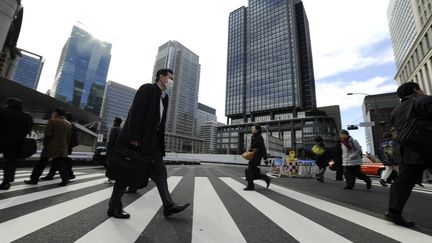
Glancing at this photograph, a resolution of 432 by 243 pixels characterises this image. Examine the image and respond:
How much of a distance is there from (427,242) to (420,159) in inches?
38.3

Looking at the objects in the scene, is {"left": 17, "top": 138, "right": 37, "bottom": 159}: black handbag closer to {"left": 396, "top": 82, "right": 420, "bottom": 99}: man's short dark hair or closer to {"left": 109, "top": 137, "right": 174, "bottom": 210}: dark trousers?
{"left": 109, "top": 137, "right": 174, "bottom": 210}: dark trousers

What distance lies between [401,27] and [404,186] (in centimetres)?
8579

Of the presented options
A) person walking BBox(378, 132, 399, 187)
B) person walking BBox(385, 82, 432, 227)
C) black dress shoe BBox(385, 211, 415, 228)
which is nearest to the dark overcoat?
person walking BBox(385, 82, 432, 227)

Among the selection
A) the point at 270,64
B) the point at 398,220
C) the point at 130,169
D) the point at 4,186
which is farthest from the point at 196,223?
the point at 270,64

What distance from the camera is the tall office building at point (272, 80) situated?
3487 inches

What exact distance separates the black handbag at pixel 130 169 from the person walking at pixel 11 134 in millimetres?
2917

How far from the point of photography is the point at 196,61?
151 meters

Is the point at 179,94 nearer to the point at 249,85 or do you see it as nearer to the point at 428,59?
the point at 249,85

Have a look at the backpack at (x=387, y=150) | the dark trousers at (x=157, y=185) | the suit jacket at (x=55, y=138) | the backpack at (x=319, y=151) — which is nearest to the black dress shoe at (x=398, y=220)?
the dark trousers at (x=157, y=185)

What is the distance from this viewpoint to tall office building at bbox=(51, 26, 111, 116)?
106375 millimetres

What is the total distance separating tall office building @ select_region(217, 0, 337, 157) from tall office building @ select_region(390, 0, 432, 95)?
3580 centimetres

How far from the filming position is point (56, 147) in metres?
4.74

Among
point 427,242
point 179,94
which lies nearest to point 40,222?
point 427,242

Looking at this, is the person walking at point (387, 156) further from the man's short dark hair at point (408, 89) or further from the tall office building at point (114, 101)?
the tall office building at point (114, 101)
